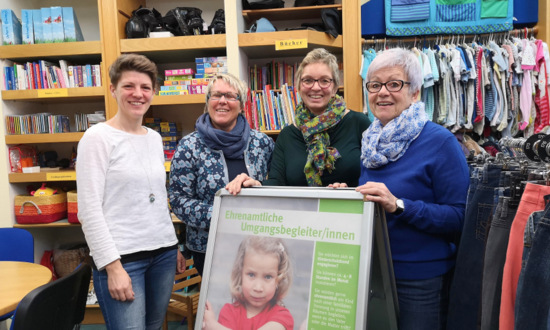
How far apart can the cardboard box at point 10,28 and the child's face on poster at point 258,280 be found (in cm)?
323

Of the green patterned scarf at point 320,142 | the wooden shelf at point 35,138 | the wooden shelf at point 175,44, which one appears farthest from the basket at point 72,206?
the green patterned scarf at point 320,142

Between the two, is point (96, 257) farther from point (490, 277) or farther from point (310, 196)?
point (490, 277)

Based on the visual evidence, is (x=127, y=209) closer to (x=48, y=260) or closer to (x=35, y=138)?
(x=35, y=138)

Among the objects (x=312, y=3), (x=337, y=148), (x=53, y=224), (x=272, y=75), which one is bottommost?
(x=53, y=224)

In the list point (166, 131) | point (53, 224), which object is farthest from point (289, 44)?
point (53, 224)

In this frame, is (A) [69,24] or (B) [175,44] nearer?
(B) [175,44]

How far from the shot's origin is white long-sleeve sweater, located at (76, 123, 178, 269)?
1.44m

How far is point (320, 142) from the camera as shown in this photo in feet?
5.65

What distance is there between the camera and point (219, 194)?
1.38 m

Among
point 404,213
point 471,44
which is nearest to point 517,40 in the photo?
point 471,44

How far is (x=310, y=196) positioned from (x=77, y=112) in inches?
130

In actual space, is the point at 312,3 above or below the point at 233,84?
above

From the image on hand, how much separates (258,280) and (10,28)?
3.33 meters

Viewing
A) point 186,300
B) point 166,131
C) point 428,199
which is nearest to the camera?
point 428,199
